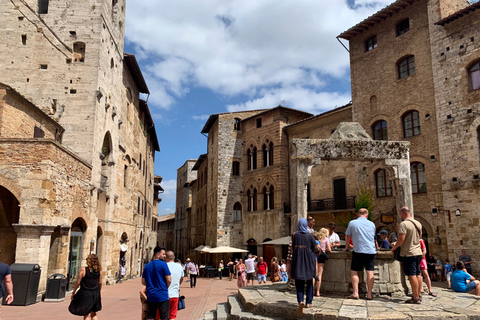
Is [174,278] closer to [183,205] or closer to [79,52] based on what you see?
[79,52]

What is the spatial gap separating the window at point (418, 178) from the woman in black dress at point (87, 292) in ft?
58.2

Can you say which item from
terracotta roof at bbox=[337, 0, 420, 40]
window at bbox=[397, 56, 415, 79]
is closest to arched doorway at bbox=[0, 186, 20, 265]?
window at bbox=[397, 56, 415, 79]

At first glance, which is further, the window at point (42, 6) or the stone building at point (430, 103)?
the window at point (42, 6)

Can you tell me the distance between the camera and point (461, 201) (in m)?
18.2

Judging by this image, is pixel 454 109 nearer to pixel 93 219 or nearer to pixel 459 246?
pixel 459 246

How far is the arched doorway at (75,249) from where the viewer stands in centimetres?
1527

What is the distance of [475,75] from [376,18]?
6.99 metres

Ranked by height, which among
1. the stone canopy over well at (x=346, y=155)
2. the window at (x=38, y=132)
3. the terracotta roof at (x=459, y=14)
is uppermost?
the terracotta roof at (x=459, y=14)

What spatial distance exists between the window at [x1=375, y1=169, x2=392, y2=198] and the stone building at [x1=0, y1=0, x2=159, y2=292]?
47.9ft

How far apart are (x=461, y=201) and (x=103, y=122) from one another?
17133 mm

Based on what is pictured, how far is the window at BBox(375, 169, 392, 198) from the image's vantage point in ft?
71.8

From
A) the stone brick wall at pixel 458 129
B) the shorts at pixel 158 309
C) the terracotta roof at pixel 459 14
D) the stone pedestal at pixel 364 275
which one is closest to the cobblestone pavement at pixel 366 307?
the stone pedestal at pixel 364 275

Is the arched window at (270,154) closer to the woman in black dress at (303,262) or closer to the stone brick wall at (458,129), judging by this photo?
the stone brick wall at (458,129)

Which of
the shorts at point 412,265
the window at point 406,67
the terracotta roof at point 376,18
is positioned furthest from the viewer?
the terracotta roof at point 376,18
